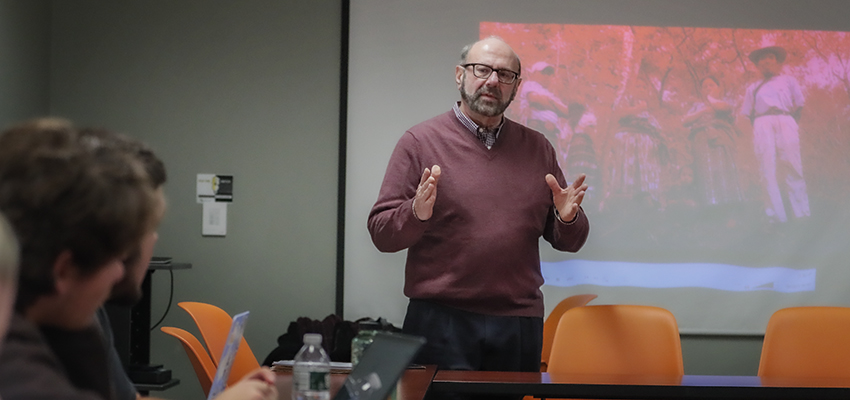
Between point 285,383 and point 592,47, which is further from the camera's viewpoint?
point 592,47

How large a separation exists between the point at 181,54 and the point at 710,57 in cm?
276

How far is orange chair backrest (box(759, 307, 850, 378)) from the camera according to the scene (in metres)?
2.50

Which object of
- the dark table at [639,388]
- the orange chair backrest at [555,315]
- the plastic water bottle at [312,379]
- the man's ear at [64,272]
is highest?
the man's ear at [64,272]

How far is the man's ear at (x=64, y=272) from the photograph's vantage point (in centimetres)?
74

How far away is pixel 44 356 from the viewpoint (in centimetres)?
75

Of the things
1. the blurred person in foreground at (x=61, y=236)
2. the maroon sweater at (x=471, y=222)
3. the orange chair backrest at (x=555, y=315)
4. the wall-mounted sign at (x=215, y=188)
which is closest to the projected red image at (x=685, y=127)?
the orange chair backrest at (x=555, y=315)

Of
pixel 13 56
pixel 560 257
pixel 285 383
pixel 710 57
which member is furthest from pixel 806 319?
pixel 13 56

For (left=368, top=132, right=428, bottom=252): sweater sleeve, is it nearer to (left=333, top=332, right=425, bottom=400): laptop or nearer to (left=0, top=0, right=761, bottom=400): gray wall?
(left=333, top=332, right=425, bottom=400): laptop

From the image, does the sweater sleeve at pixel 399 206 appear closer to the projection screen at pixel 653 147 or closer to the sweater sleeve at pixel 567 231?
the sweater sleeve at pixel 567 231

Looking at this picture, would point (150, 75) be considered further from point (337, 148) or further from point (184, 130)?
point (337, 148)

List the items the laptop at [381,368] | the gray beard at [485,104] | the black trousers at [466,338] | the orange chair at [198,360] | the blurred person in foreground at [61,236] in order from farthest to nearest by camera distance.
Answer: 1. the gray beard at [485,104]
2. the black trousers at [466,338]
3. the orange chair at [198,360]
4. the laptop at [381,368]
5. the blurred person in foreground at [61,236]

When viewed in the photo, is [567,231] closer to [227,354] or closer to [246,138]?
[227,354]

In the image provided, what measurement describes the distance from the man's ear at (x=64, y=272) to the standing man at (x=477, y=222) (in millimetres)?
1448

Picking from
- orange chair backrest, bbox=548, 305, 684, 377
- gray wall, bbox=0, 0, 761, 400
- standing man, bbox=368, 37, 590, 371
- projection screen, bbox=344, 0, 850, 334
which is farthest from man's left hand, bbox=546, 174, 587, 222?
gray wall, bbox=0, 0, 761, 400
